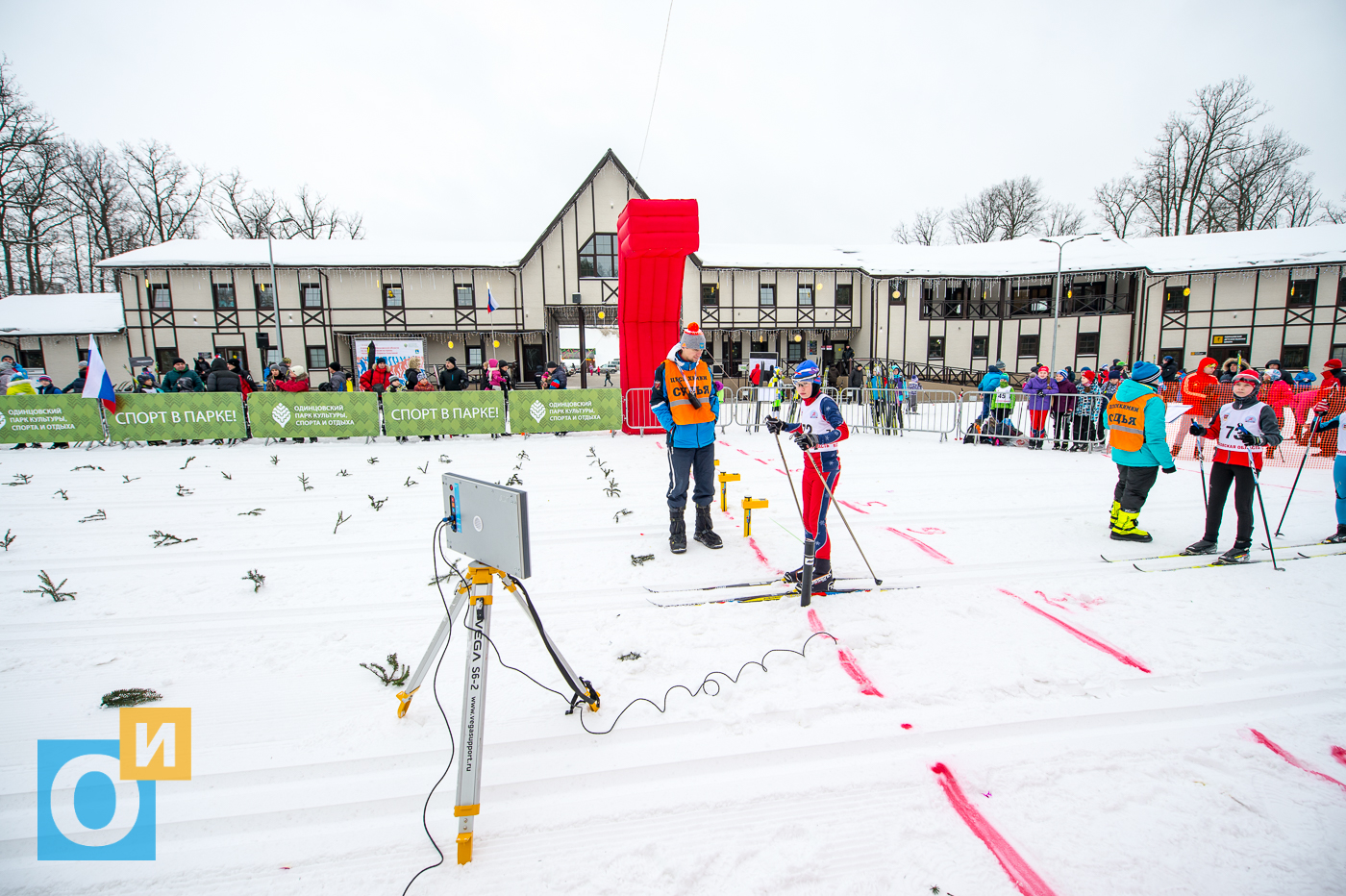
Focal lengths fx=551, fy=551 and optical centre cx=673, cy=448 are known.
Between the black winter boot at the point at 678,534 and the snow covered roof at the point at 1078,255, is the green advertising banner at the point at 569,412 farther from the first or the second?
the snow covered roof at the point at 1078,255

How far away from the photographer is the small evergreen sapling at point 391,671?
10.5 ft

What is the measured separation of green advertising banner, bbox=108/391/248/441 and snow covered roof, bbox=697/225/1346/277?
64.6 feet

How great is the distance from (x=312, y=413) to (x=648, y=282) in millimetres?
7939

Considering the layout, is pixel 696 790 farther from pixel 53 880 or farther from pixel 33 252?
pixel 33 252

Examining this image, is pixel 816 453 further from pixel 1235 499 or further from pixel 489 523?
pixel 1235 499

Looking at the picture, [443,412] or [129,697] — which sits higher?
[443,412]

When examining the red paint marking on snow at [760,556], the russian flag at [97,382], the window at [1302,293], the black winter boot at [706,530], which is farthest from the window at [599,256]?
the window at [1302,293]

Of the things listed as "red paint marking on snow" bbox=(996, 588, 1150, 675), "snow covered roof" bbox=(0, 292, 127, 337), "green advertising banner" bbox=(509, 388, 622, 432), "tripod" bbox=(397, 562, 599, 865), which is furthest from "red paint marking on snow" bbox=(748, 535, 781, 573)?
"snow covered roof" bbox=(0, 292, 127, 337)

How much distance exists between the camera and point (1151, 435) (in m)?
5.39

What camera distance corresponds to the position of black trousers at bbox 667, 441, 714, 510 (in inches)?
208

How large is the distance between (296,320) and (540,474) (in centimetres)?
2249

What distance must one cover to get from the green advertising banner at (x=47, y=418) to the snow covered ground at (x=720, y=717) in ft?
24.8

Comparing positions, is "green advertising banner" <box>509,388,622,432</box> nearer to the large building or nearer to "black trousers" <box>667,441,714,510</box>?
"black trousers" <box>667,441,714,510</box>

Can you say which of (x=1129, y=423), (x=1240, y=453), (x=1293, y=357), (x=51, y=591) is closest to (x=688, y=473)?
(x=1129, y=423)
